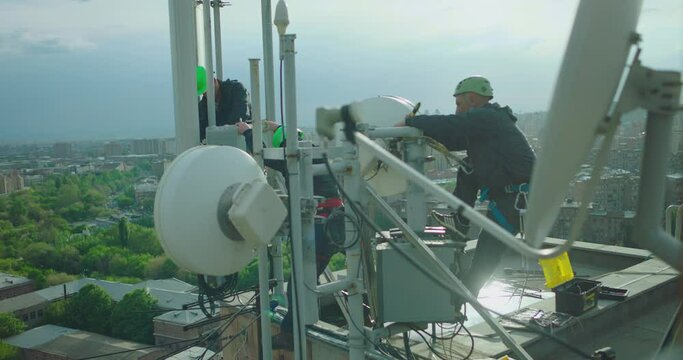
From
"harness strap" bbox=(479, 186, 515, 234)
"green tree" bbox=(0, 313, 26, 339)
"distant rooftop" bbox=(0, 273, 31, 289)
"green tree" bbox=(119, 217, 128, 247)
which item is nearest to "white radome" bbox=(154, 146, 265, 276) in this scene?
"harness strap" bbox=(479, 186, 515, 234)

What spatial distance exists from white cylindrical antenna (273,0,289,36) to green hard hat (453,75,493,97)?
1803 millimetres

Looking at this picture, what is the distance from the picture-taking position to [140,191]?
190ft

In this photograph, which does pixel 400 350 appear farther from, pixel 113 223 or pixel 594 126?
pixel 113 223

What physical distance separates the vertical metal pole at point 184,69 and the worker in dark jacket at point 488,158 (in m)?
2.01

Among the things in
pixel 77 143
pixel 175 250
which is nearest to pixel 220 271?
pixel 175 250

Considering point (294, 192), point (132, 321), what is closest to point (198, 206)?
point (294, 192)

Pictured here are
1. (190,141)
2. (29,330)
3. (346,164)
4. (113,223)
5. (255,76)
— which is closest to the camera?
(346,164)

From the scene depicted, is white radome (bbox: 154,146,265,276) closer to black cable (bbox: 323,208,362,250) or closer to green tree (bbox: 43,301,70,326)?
black cable (bbox: 323,208,362,250)

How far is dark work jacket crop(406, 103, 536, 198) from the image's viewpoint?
5.11 m

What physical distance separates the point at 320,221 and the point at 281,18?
5.82 ft

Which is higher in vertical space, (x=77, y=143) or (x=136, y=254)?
(x=77, y=143)

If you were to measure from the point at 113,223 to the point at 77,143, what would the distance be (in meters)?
26.5

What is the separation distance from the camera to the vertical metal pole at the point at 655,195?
8.09 feet

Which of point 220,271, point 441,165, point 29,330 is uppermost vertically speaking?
point 441,165
